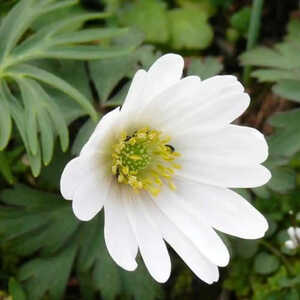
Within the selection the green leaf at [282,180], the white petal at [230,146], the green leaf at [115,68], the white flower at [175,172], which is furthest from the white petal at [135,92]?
the green leaf at [282,180]

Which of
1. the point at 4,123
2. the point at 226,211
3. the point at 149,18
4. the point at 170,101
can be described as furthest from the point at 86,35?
the point at 226,211

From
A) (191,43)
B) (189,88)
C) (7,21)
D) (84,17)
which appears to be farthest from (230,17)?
(189,88)

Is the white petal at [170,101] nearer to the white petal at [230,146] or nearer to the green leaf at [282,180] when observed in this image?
the white petal at [230,146]

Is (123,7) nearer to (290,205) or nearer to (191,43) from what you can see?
(191,43)

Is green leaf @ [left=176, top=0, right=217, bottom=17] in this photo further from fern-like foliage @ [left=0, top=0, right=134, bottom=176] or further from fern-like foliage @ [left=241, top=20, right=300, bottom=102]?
fern-like foliage @ [left=0, top=0, right=134, bottom=176]

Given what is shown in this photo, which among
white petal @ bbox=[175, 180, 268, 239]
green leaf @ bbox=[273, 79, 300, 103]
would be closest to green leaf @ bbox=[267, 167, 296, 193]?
green leaf @ bbox=[273, 79, 300, 103]

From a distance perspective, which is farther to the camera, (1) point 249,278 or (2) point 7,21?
(1) point 249,278
